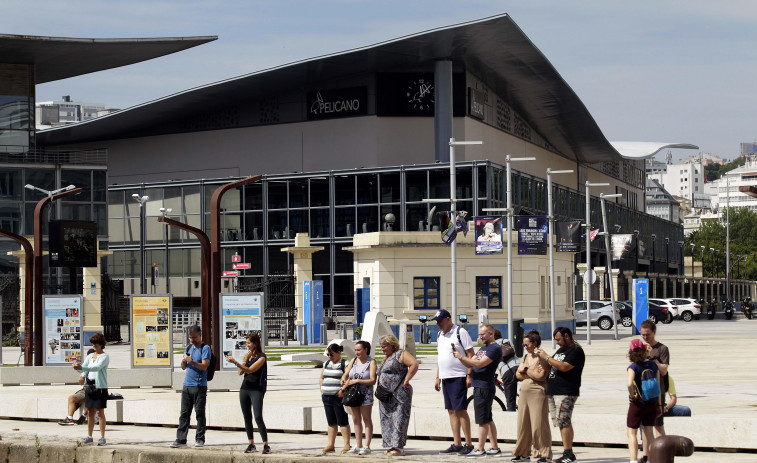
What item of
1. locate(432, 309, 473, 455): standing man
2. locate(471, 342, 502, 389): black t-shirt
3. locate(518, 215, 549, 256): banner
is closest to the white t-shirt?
locate(432, 309, 473, 455): standing man

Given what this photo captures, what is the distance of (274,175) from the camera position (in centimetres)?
6838

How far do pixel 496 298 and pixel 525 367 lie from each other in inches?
1150

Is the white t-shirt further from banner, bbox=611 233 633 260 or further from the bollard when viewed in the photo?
banner, bbox=611 233 633 260

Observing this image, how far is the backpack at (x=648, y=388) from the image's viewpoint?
1347 centimetres

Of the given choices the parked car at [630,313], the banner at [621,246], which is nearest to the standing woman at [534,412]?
the banner at [621,246]

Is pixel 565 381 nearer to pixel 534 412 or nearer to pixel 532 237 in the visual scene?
pixel 534 412

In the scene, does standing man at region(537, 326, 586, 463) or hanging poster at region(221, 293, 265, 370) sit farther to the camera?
hanging poster at region(221, 293, 265, 370)

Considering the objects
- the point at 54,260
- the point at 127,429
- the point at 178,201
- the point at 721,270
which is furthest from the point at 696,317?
the point at 721,270

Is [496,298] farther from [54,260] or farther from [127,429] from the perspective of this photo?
[127,429]

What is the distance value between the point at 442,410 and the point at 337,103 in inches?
2166

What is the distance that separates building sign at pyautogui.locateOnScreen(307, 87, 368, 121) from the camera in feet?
231

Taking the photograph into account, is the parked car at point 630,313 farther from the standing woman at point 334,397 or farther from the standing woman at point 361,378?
the standing woman at point 361,378

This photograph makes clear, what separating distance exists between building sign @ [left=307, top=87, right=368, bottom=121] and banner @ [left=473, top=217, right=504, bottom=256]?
111ft

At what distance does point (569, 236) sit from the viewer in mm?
43156
